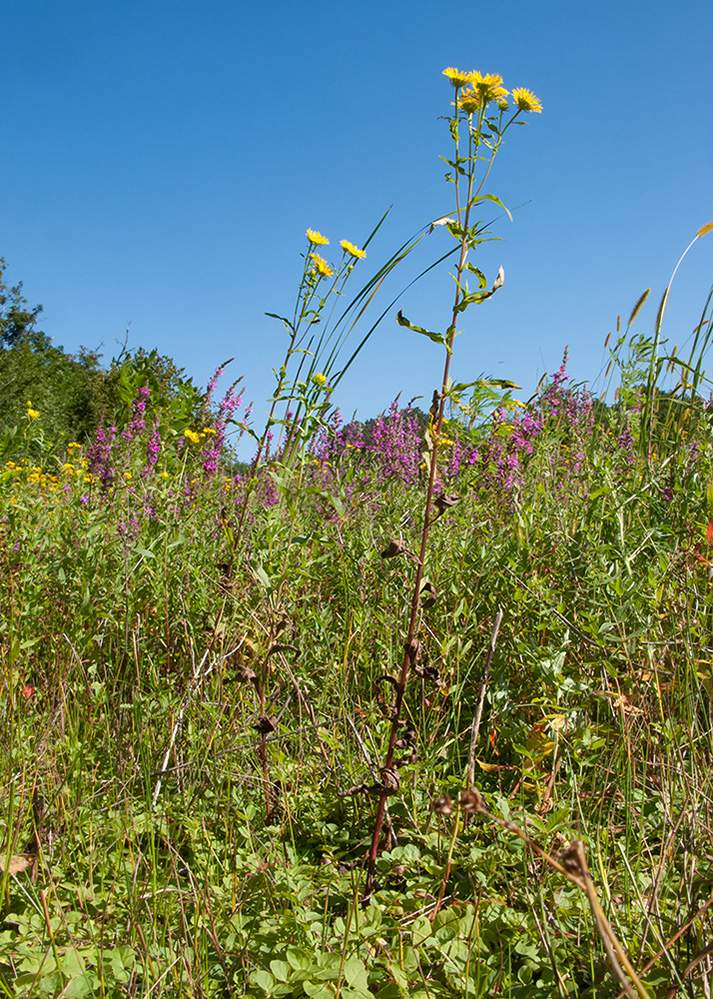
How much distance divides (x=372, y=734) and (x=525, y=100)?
1743 millimetres

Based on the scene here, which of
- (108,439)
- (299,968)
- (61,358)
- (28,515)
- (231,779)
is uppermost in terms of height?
(61,358)

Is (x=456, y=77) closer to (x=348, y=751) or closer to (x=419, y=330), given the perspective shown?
(x=419, y=330)

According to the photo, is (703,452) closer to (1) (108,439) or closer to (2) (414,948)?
(2) (414,948)

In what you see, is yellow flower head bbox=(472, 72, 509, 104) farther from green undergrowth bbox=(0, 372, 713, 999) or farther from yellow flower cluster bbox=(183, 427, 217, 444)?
yellow flower cluster bbox=(183, 427, 217, 444)

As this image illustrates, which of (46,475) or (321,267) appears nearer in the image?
(321,267)

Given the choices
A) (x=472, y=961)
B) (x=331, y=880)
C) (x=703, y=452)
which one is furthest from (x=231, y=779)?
(x=703, y=452)

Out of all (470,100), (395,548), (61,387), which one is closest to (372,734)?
(395,548)

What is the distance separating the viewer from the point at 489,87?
4.53 feet

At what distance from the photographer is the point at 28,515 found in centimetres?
272

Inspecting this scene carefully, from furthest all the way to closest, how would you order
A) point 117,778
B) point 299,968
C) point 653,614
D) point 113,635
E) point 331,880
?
point 113,635 < point 653,614 < point 117,778 < point 331,880 < point 299,968

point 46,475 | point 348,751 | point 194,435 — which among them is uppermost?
point 194,435

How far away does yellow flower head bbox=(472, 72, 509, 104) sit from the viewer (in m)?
1.37

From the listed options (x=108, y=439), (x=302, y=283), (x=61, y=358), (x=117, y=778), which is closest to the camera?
(x=117, y=778)

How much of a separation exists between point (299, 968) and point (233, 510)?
6.05 feet
